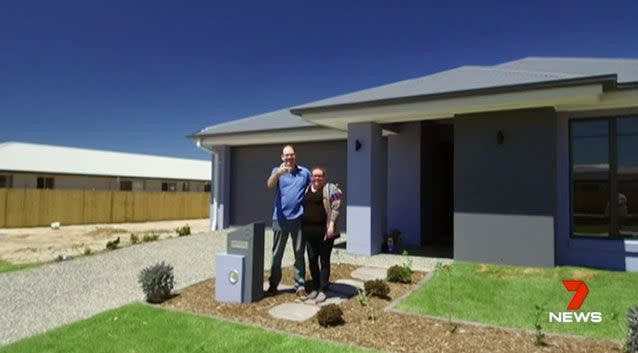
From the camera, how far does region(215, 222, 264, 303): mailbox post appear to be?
572 cm

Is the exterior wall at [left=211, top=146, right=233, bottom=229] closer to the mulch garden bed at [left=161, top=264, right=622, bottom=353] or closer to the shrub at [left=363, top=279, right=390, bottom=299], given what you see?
the mulch garden bed at [left=161, top=264, right=622, bottom=353]

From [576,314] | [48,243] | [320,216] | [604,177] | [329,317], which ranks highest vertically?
[604,177]

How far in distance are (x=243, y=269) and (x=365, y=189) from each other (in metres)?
4.49

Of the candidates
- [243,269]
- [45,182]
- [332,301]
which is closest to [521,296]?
[332,301]

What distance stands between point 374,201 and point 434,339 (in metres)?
5.25

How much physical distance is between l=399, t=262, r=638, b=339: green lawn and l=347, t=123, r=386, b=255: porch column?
228 centimetres

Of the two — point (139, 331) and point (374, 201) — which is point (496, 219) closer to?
point (374, 201)

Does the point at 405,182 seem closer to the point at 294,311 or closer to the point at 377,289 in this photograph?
the point at 377,289

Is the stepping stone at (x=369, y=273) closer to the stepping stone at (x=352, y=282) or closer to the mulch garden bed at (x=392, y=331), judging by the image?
the stepping stone at (x=352, y=282)

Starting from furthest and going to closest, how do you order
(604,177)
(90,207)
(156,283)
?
1. (90,207)
2. (604,177)
3. (156,283)

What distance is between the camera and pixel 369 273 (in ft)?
24.8

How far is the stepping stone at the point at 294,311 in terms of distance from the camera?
5086mm

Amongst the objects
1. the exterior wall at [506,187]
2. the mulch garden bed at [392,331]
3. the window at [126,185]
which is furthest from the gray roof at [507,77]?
the window at [126,185]

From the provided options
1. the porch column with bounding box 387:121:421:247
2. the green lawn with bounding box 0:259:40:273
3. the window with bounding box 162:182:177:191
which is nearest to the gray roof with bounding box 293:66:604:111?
the porch column with bounding box 387:121:421:247
